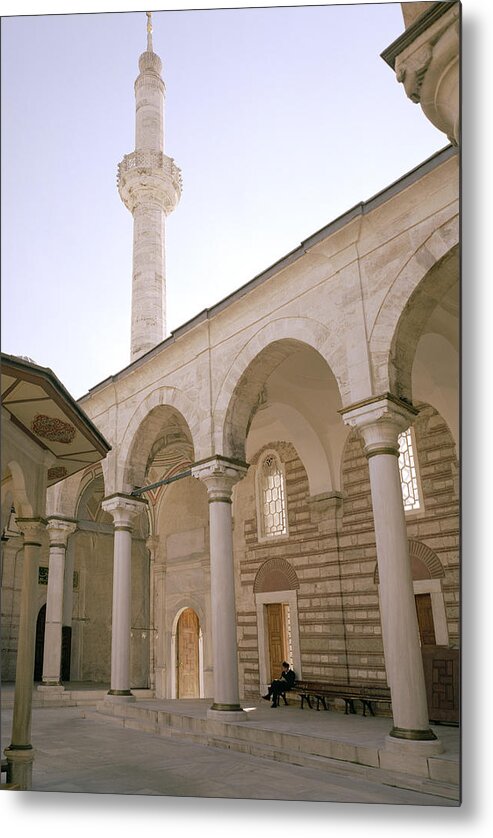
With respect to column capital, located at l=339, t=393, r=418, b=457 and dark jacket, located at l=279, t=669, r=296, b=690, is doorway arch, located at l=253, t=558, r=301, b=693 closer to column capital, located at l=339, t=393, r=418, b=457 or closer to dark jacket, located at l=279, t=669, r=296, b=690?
dark jacket, located at l=279, t=669, r=296, b=690

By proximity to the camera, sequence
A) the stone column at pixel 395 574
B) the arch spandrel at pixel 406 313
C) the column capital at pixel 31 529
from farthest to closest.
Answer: the arch spandrel at pixel 406 313 < the column capital at pixel 31 529 < the stone column at pixel 395 574

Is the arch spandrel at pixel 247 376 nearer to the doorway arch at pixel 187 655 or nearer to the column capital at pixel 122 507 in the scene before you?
the column capital at pixel 122 507

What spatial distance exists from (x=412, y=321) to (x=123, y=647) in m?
6.63

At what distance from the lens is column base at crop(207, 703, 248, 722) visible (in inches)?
275

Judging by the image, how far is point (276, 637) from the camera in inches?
437

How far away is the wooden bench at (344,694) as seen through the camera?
7.73 metres

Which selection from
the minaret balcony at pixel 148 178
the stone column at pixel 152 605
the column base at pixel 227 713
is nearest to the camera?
the column base at pixel 227 713

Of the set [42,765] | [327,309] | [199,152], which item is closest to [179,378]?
[327,309]

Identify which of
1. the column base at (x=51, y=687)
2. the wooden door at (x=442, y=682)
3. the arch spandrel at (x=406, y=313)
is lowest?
the column base at (x=51, y=687)

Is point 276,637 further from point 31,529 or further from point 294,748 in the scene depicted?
point 31,529

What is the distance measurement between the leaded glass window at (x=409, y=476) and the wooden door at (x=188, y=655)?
690 centimetres

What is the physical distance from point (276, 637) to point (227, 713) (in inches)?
165

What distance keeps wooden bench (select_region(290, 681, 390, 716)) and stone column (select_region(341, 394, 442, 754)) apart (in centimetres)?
268

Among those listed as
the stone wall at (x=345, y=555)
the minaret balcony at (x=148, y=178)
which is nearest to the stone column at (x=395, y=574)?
the stone wall at (x=345, y=555)
